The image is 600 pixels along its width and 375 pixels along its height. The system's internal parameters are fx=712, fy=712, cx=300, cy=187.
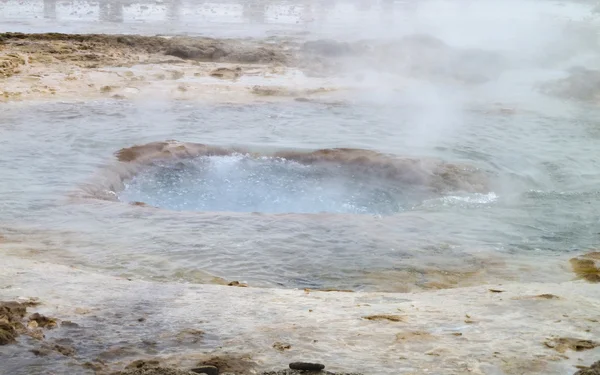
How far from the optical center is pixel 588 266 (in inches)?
205

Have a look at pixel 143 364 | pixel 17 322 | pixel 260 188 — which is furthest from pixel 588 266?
pixel 17 322

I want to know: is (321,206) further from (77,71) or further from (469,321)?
(77,71)

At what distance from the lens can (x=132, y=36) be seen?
A: 47.6 feet

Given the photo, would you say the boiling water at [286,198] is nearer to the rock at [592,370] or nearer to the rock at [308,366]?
the rock at [308,366]

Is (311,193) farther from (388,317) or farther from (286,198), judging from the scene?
(388,317)

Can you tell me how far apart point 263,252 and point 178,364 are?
2.11 m

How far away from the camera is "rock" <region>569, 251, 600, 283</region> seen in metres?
4.95

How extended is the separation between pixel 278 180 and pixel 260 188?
283mm

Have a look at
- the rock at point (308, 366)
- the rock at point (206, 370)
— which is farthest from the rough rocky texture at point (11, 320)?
the rock at point (308, 366)

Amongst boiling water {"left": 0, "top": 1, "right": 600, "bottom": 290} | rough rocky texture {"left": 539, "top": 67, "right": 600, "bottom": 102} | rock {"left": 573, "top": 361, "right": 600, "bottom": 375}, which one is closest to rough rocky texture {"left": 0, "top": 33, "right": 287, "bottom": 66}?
boiling water {"left": 0, "top": 1, "right": 600, "bottom": 290}

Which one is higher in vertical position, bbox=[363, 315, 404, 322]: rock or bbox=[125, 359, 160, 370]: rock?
bbox=[125, 359, 160, 370]: rock

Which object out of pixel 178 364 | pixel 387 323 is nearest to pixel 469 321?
pixel 387 323

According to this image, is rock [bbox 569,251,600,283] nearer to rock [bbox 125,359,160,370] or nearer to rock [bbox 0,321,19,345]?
rock [bbox 125,359,160,370]

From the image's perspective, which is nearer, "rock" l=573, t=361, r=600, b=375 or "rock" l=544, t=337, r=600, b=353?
"rock" l=573, t=361, r=600, b=375
